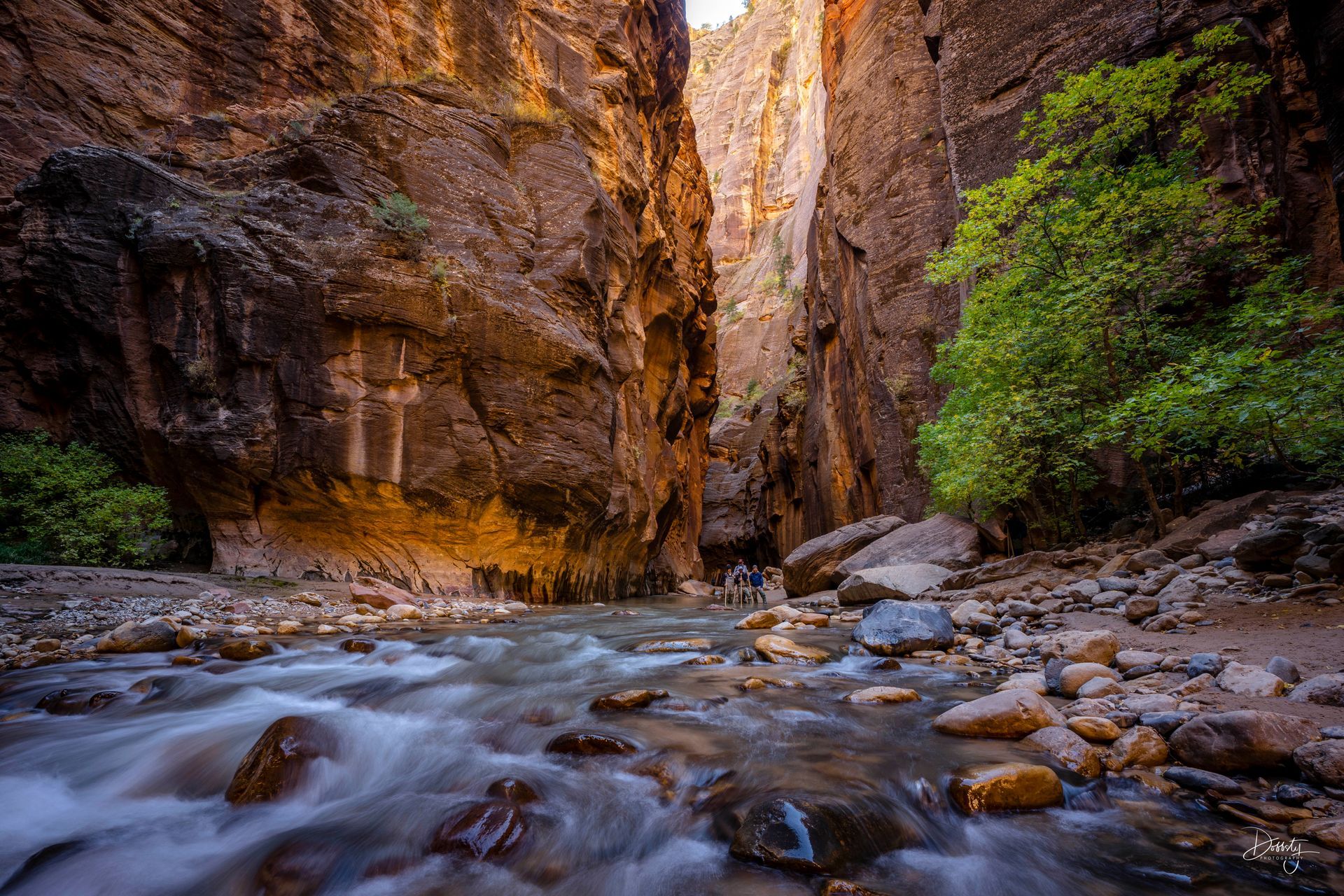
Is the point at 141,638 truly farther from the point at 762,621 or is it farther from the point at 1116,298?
the point at 1116,298

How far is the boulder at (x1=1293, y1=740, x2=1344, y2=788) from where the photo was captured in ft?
8.25

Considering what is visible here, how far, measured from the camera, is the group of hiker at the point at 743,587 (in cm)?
1981

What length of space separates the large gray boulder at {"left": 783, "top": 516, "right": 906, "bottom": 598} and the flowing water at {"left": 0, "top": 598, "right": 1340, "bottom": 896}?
11.2m

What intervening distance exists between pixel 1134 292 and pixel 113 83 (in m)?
24.3

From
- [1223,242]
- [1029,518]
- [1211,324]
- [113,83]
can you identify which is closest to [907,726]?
[1223,242]

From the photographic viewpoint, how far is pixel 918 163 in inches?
840

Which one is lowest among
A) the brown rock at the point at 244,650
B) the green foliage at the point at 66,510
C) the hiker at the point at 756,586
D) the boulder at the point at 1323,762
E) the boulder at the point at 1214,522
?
the hiker at the point at 756,586

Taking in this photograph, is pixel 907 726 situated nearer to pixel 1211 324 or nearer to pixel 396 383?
pixel 1211 324

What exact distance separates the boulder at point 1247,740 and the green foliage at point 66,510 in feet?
50.4

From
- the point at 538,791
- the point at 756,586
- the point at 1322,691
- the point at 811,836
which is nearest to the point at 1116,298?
the point at 1322,691

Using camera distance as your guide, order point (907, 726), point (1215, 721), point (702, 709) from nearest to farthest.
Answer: point (1215, 721) → point (907, 726) → point (702, 709)

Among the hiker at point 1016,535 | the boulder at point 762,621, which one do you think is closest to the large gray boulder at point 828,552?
the hiker at point 1016,535

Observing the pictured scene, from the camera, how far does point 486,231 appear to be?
14.9 m

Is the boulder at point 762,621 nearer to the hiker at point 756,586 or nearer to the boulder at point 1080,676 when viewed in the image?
the boulder at point 1080,676
